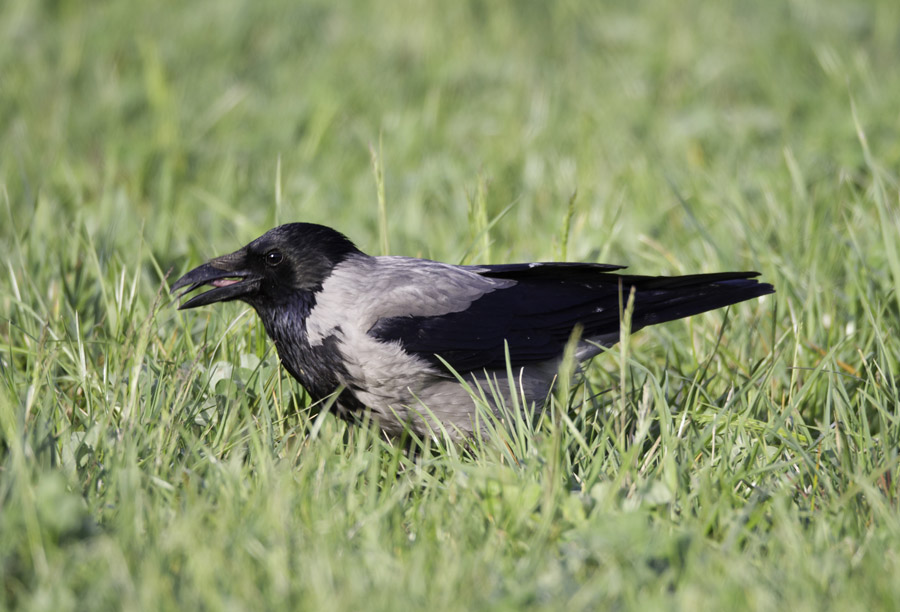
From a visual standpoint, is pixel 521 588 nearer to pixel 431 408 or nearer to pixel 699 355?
pixel 431 408

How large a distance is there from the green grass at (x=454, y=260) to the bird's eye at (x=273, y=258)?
264mm

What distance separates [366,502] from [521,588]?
0.56 m

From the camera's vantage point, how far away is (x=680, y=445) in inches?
111

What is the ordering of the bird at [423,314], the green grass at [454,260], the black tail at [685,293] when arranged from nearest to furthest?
the green grass at [454,260] < the bird at [423,314] < the black tail at [685,293]

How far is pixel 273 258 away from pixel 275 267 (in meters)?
0.03

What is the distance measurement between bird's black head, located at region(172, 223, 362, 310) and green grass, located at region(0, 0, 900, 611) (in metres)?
0.16

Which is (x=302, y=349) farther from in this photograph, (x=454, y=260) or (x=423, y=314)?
(x=454, y=260)

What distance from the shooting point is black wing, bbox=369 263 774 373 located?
3.23 metres

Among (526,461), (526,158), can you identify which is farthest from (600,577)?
(526,158)

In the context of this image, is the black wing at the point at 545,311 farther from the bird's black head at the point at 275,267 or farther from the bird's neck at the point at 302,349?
the bird's black head at the point at 275,267

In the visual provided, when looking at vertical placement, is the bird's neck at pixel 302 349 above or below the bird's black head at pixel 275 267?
below

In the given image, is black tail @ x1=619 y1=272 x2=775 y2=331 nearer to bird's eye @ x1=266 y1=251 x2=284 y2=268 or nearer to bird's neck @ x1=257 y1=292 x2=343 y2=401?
bird's neck @ x1=257 y1=292 x2=343 y2=401

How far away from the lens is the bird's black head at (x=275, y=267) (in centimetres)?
338

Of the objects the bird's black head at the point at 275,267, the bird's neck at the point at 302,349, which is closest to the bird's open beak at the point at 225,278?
the bird's black head at the point at 275,267
